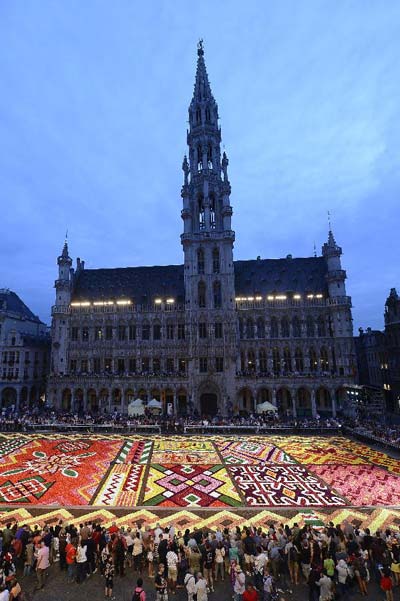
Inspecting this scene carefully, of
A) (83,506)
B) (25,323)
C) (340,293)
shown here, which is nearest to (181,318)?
(340,293)

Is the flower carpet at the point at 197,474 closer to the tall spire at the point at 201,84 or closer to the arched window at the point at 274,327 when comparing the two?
the arched window at the point at 274,327

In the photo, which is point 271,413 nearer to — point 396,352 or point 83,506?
point 396,352

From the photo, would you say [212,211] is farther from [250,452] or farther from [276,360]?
[250,452]

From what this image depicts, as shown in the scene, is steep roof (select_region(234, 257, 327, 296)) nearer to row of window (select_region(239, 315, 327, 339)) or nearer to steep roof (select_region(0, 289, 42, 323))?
row of window (select_region(239, 315, 327, 339))

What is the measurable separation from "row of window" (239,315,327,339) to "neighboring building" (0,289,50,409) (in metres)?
42.2

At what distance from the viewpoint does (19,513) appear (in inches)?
686

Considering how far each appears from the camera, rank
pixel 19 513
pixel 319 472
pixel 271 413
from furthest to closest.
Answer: pixel 271 413 < pixel 319 472 < pixel 19 513

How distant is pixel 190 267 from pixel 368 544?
4963cm

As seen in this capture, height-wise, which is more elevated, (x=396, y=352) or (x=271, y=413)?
(x=396, y=352)

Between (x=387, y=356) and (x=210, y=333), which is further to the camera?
(x=387, y=356)

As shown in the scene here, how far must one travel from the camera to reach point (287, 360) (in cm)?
5506

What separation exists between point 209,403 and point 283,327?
18.4 m

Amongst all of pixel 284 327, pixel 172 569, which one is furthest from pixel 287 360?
pixel 172 569

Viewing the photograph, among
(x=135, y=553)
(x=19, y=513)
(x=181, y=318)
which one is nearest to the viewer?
(x=135, y=553)
